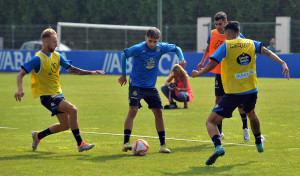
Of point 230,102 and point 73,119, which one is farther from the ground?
point 230,102

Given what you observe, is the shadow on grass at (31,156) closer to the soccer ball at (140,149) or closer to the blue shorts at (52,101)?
the blue shorts at (52,101)

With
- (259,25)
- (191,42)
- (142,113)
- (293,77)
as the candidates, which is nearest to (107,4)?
(191,42)

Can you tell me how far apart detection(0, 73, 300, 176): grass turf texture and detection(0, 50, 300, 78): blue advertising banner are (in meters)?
9.70

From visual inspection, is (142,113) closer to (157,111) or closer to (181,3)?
(157,111)

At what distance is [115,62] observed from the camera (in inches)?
1188

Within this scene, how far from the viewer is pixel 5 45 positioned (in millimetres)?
38969

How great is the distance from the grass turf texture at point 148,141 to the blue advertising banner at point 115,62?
9.70 m

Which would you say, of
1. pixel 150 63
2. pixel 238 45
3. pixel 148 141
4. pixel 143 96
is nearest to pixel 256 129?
pixel 238 45

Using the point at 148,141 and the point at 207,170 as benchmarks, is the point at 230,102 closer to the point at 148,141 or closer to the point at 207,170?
the point at 207,170

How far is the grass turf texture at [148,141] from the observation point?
300 inches

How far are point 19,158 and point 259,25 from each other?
2597 centimetres

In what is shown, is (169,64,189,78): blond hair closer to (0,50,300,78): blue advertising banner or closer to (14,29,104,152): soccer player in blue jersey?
(14,29,104,152): soccer player in blue jersey

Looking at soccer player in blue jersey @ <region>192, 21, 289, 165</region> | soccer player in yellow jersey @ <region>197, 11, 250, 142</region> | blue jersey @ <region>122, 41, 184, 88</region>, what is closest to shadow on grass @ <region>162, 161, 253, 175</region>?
soccer player in blue jersey @ <region>192, 21, 289, 165</region>

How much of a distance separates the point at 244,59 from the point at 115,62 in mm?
22418
